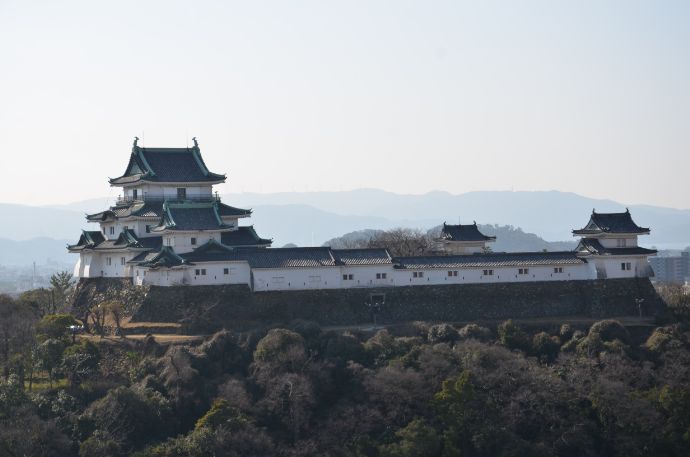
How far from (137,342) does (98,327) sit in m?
3.07

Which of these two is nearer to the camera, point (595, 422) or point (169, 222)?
point (595, 422)

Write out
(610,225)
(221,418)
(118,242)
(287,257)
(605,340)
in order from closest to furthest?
(221,418) → (605,340) → (287,257) → (118,242) → (610,225)

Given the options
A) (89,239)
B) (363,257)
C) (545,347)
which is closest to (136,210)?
(89,239)

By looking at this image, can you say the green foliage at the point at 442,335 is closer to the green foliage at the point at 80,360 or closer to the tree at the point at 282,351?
the tree at the point at 282,351

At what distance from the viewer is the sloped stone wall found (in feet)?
143

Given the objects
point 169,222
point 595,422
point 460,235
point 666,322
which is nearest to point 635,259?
point 666,322

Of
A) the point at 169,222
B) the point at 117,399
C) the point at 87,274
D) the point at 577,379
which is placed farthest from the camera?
the point at 87,274

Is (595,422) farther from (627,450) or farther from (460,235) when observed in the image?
(460,235)

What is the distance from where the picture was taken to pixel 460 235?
5156cm

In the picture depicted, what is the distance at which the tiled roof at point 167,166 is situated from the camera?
1948 inches

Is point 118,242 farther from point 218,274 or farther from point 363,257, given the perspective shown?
point 363,257

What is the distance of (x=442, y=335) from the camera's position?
42.2m

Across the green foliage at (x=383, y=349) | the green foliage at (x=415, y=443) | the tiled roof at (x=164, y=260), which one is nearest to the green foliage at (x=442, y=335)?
the green foliage at (x=383, y=349)

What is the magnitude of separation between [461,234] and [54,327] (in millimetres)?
19809
